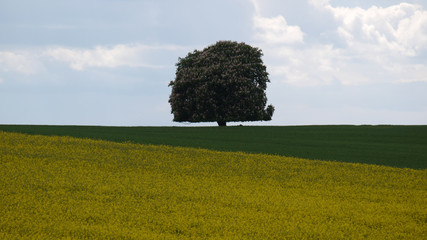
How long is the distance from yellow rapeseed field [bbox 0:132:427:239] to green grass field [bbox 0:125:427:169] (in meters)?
4.12

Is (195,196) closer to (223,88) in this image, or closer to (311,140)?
(311,140)

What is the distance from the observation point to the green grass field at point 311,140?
31934 millimetres

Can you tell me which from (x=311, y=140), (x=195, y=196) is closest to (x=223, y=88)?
(x=311, y=140)

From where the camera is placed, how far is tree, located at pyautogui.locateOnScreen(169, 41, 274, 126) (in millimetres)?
55781

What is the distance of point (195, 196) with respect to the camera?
56.3 feet

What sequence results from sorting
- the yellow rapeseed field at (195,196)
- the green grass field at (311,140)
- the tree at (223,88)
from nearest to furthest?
the yellow rapeseed field at (195,196), the green grass field at (311,140), the tree at (223,88)

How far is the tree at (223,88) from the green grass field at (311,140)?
714 cm

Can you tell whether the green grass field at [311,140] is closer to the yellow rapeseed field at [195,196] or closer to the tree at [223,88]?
the yellow rapeseed field at [195,196]

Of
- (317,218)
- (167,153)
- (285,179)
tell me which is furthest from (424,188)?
(167,153)

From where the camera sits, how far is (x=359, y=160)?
30.4 metres

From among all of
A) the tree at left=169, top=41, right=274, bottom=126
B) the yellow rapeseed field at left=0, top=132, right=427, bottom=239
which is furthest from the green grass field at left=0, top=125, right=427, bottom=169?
the tree at left=169, top=41, right=274, bottom=126

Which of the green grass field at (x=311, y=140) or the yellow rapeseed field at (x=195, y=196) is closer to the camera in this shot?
the yellow rapeseed field at (x=195, y=196)

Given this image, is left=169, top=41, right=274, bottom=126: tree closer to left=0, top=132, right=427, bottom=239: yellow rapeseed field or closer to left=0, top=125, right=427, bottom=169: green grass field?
left=0, top=125, right=427, bottom=169: green grass field

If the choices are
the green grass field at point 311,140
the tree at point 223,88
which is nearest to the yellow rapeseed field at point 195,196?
the green grass field at point 311,140
